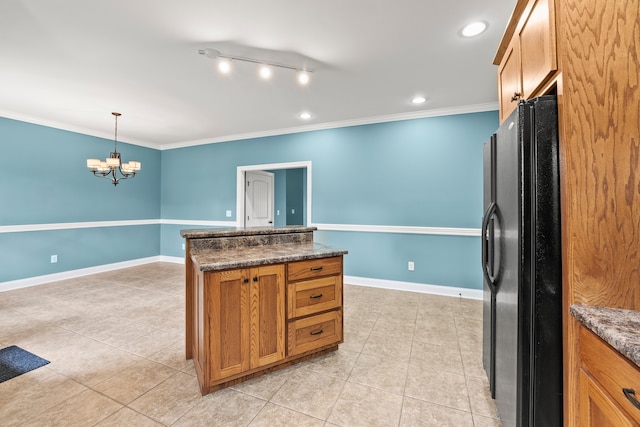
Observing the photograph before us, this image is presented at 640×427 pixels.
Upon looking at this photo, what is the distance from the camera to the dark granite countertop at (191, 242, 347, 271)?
170 cm

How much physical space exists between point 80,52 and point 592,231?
367 cm

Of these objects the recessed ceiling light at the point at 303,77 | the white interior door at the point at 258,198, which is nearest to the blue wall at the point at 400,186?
the white interior door at the point at 258,198

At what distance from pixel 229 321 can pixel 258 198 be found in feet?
13.2

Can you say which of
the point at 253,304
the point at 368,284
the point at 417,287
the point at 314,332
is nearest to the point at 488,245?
the point at 314,332

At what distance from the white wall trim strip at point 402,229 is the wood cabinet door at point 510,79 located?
2.09 metres

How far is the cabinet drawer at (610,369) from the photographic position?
0.66 metres

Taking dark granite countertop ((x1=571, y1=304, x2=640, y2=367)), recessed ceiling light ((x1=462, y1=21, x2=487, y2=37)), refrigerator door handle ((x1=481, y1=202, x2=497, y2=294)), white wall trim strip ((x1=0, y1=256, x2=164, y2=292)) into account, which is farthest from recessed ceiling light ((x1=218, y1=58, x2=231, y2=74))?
white wall trim strip ((x1=0, y1=256, x2=164, y2=292))

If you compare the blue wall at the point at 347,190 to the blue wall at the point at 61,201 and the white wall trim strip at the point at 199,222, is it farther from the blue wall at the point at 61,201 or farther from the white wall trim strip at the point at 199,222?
the white wall trim strip at the point at 199,222

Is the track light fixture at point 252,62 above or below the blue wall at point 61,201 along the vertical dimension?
above

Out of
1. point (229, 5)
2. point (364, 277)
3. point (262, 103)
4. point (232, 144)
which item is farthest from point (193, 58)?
point (364, 277)

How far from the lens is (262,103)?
3.55 metres

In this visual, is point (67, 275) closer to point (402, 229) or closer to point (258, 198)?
point (258, 198)

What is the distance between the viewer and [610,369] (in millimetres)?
748

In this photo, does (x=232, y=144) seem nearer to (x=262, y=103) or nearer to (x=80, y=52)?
(x=262, y=103)
